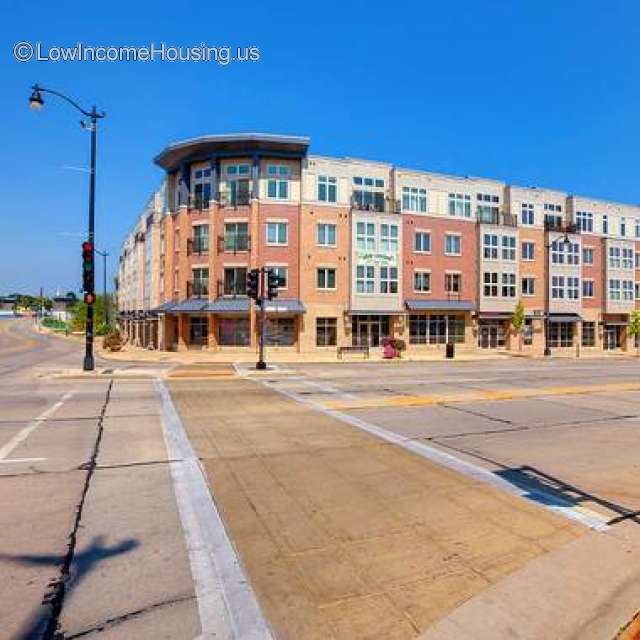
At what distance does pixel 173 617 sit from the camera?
3854mm

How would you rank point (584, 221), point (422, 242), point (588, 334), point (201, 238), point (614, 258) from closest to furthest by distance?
point (201, 238), point (422, 242), point (584, 221), point (588, 334), point (614, 258)

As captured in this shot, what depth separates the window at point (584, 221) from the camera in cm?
5300

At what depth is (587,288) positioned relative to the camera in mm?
54000

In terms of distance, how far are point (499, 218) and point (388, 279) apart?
13653mm

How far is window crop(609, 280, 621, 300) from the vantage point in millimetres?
54625

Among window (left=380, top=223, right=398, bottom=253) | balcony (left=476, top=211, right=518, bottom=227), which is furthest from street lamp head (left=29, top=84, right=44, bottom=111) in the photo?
balcony (left=476, top=211, right=518, bottom=227)

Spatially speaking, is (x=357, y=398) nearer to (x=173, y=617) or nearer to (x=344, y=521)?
(x=344, y=521)

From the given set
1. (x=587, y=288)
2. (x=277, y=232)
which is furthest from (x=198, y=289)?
(x=587, y=288)

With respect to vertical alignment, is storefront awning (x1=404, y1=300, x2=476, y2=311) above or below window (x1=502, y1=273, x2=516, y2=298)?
below

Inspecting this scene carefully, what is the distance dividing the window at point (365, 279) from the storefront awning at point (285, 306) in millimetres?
5398

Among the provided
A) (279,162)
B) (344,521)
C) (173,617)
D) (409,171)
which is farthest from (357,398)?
(409,171)

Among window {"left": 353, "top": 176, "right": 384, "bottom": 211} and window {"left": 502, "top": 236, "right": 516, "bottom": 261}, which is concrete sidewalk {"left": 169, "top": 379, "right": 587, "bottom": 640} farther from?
window {"left": 502, "top": 236, "right": 516, "bottom": 261}

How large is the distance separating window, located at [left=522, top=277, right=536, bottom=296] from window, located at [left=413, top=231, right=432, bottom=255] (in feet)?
37.3

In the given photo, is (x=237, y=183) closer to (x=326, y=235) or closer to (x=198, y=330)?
(x=326, y=235)
